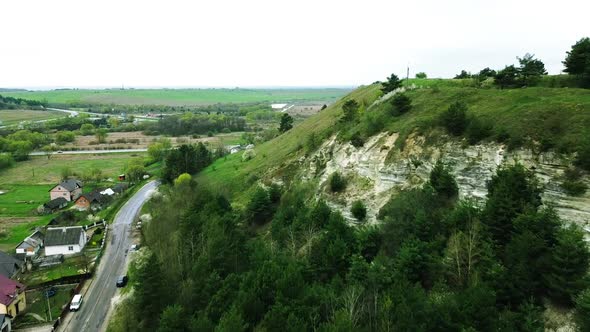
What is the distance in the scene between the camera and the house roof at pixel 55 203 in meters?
73.6

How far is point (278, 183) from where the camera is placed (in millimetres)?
51469

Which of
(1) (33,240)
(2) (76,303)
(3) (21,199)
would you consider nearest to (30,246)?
(1) (33,240)

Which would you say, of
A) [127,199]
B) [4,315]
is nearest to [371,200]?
[4,315]

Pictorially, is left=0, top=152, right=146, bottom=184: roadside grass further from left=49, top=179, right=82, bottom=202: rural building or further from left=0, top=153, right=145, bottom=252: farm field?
left=49, top=179, right=82, bottom=202: rural building

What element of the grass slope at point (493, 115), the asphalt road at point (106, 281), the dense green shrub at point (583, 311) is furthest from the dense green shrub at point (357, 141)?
the asphalt road at point (106, 281)

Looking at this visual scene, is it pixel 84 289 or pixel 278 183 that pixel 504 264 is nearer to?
pixel 278 183

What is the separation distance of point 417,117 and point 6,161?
400 feet

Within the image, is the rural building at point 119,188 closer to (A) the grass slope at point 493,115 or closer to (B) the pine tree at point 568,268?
(A) the grass slope at point 493,115

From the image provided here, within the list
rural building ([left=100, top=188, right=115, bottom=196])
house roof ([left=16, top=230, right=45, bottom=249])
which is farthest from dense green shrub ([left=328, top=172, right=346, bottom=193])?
rural building ([left=100, top=188, right=115, bottom=196])

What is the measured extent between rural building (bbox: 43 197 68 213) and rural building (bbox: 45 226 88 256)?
71.4ft

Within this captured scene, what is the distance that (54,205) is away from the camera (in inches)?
Result: 2926

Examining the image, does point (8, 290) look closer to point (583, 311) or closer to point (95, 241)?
point (95, 241)

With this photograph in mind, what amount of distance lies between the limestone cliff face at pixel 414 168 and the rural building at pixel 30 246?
133 ft

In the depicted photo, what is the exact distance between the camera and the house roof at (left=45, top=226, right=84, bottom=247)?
53906 mm
